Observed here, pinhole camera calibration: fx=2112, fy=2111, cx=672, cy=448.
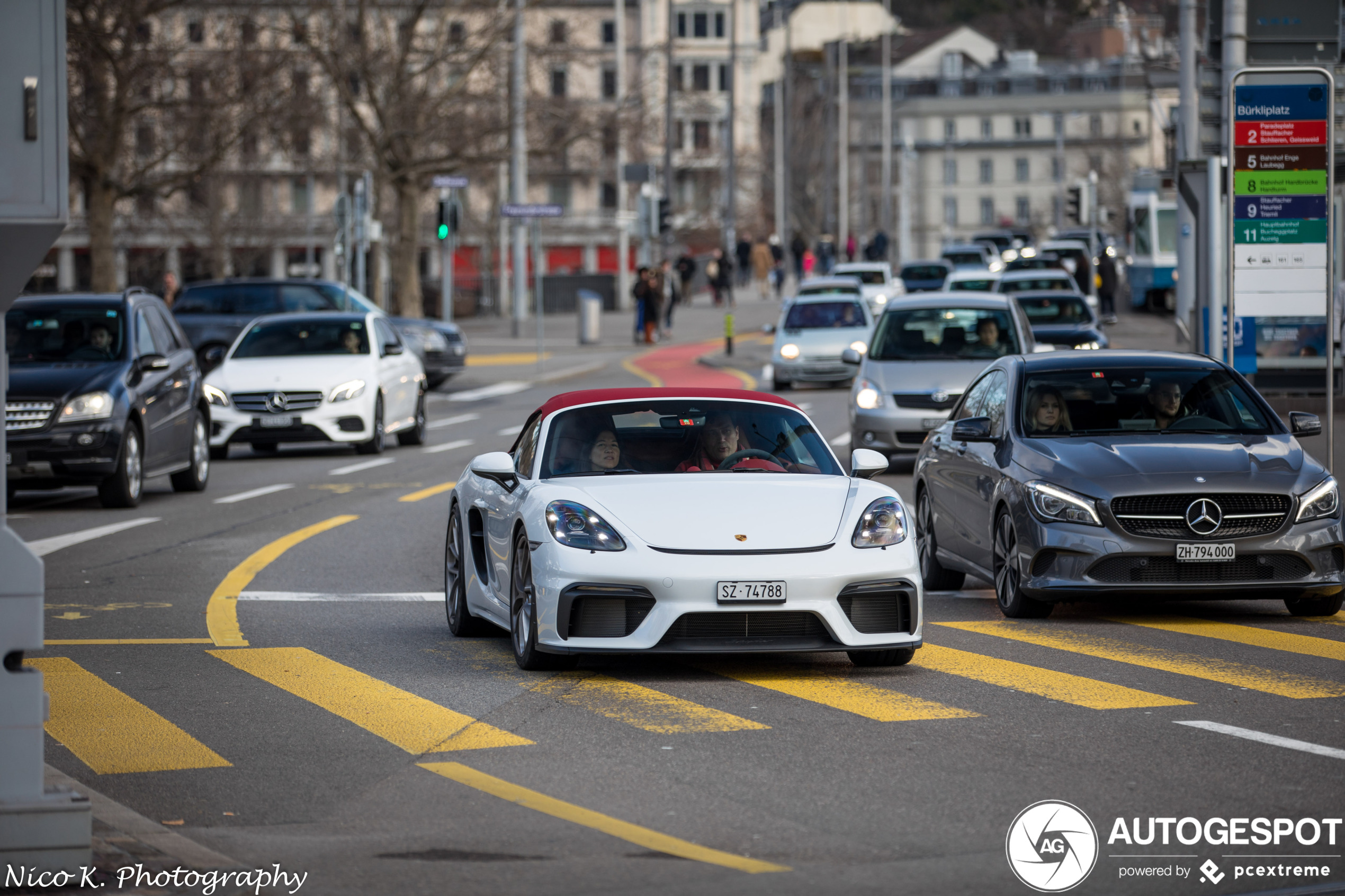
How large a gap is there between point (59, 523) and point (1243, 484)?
403 inches

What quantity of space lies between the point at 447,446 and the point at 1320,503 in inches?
631

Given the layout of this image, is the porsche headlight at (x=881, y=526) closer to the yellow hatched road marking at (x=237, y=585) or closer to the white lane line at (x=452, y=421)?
the yellow hatched road marking at (x=237, y=585)

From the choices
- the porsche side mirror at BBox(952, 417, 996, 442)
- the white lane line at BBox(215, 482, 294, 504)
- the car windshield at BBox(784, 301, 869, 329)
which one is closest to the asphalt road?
the porsche side mirror at BBox(952, 417, 996, 442)

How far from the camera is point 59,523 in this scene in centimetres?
1733

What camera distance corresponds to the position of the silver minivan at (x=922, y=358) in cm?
2075

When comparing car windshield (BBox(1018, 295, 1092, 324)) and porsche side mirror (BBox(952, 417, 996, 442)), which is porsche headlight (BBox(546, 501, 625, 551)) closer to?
porsche side mirror (BBox(952, 417, 996, 442))

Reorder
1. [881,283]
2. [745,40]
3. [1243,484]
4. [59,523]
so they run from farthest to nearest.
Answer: [745,40] → [881,283] → [59,523] → [1243,484]

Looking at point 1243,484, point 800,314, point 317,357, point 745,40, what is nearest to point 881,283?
point 800,314

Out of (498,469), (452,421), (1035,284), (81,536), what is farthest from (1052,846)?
(1035,284)

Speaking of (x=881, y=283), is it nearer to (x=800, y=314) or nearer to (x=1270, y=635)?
(x=800, y=314)

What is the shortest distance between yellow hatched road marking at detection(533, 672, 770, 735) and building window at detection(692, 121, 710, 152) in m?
117

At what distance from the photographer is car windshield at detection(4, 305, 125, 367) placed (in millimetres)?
19000

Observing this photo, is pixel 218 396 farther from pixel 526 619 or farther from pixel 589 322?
pixel 589 322

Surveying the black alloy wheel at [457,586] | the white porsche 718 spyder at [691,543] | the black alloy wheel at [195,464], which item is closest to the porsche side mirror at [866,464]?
the white porsche 718 spyder at [691,543]
